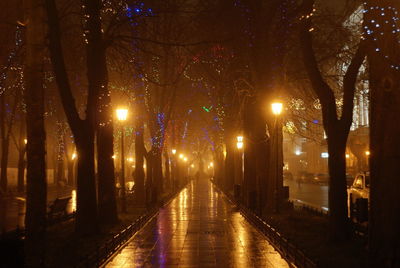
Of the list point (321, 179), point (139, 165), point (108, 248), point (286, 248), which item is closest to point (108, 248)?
point (108, 248)

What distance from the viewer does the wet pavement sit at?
13.5 meters

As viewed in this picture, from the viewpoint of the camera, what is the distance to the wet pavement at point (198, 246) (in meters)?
13.5

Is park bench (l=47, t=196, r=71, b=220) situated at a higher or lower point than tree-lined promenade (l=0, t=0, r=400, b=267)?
lower

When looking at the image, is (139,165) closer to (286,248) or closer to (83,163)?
(83,163)

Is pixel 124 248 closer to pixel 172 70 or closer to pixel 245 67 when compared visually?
pixel 245 67

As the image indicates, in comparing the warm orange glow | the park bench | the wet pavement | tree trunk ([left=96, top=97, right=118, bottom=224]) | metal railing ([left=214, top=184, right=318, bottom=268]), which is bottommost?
the wet pavement

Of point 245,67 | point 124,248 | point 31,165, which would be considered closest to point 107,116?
point 124,248

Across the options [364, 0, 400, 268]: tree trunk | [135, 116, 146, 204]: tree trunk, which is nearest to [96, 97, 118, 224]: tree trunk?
[364, 0, 400, 268]: tree trunk

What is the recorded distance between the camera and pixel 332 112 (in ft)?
50.0

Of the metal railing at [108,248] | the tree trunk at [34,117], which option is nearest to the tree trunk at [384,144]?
the metal railing at [108,248]

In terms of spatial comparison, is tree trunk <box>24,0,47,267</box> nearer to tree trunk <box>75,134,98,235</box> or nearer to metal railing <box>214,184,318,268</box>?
tree trunk <box>75,134,98,235</box>

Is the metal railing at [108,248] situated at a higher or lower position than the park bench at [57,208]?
lower

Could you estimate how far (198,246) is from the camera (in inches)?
644

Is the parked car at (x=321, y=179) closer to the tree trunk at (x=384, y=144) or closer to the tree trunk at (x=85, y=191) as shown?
the tree trunk at (x=85, y=191)
